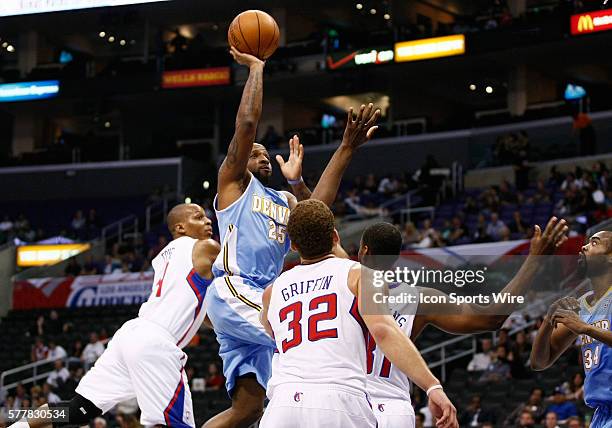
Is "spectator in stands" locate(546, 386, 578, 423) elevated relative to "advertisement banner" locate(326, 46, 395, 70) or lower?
lower

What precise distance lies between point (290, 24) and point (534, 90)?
7.77 metres

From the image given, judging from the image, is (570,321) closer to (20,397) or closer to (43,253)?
(20,397)

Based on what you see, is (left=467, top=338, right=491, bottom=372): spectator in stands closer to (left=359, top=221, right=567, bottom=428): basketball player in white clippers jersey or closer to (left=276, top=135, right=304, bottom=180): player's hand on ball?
(left=276, top=135, right=304, bottom=180): player's hand on ball

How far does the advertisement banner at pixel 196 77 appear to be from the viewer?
29.6m

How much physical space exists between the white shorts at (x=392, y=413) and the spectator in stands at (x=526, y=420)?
6.94 metres

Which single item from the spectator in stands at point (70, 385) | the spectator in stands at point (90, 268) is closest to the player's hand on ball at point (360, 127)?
the spectator in stands at point (70, 385)

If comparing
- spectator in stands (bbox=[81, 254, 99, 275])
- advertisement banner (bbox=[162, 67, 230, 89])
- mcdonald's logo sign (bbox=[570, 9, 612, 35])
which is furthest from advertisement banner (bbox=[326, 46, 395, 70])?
A: spectator in stands (bbox=[81, 254, 99, 275])

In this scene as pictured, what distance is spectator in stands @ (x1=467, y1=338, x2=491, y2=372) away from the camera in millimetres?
14961

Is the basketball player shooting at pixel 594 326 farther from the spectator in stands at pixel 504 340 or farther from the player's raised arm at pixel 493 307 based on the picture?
the spectator in stands at pixel 504 340

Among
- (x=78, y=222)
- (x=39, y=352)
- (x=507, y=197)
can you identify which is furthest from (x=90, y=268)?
(x=507, y=197)

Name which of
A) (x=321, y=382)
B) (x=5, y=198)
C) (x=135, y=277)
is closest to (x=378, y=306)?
(x=321, y=382)

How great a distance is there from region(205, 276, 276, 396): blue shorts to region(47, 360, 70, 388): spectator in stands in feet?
41.2

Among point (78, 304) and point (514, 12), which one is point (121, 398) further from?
point (514, 12)

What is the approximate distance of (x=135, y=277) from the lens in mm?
22266
